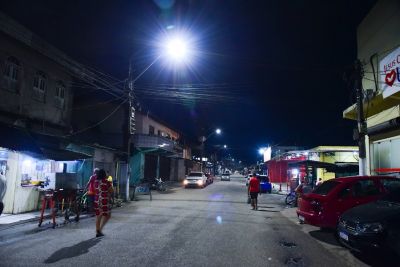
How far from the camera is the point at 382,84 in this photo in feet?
48.6

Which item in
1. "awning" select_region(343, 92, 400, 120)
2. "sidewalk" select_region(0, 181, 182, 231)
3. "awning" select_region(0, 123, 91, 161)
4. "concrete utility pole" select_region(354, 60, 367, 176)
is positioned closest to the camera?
"sidewalk" select_region(0, 181, 182, 231)

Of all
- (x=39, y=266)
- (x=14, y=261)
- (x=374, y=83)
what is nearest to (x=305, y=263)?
(x=39, y=266)

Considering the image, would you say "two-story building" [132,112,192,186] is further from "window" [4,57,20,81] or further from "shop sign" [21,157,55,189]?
"shop sign" [21,157,55,189]

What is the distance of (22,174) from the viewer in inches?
531

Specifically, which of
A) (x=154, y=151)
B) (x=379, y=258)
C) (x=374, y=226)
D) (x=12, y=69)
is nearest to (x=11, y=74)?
(x=12, y=69)

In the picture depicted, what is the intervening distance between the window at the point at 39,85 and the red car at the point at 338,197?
49.0 feet

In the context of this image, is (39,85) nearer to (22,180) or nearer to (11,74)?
(11,74)

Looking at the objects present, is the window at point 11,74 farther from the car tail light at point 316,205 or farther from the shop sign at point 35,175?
the car tail light at point 316,205

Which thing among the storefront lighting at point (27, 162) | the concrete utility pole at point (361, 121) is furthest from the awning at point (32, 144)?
the concrete utility pole at point (361, 121)

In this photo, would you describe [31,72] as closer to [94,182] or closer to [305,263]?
[94,182]

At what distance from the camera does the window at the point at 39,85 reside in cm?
1784

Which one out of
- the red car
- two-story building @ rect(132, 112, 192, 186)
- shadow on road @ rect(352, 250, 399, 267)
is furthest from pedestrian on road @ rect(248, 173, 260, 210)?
two-story building @ rect(132, 112, 192, 186)

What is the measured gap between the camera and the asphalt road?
666 cm

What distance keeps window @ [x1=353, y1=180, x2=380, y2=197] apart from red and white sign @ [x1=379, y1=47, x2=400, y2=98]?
187 inches
